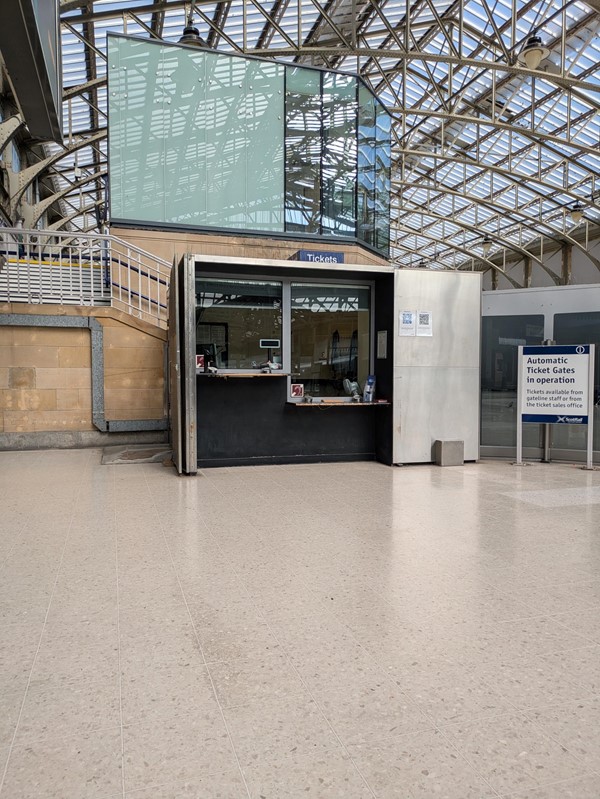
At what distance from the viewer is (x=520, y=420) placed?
25.4 ft

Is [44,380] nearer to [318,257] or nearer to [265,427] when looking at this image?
[265,427]

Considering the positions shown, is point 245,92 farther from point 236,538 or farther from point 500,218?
point 500,218

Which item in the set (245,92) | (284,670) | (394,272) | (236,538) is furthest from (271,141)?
(284,670)

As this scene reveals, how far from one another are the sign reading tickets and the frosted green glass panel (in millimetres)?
5345

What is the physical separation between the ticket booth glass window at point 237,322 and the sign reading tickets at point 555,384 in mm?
3495

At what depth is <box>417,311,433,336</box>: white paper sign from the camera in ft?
24.6

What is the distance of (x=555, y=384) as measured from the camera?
297 inches

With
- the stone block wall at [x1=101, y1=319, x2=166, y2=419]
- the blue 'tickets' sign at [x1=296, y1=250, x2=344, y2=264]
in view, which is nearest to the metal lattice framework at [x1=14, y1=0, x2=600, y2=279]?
the blue 'tickets' sign at [x1=296, y1=250, x2=344, y2=264]

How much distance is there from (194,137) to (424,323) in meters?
5.93

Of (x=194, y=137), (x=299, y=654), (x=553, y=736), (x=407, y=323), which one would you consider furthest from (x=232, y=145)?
(x=553, y=736)

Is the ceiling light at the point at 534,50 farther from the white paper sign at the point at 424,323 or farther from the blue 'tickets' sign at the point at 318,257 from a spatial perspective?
the white paper sign at the point at 424,323

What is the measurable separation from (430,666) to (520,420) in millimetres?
6067

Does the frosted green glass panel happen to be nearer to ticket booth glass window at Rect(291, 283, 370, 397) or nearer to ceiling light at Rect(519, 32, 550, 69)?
ticket booth glass window at Rect(291, 283, 370, 397)

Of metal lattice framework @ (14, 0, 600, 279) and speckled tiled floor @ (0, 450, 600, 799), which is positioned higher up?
metal lattice framework @ (14, 0, 600, 279)
